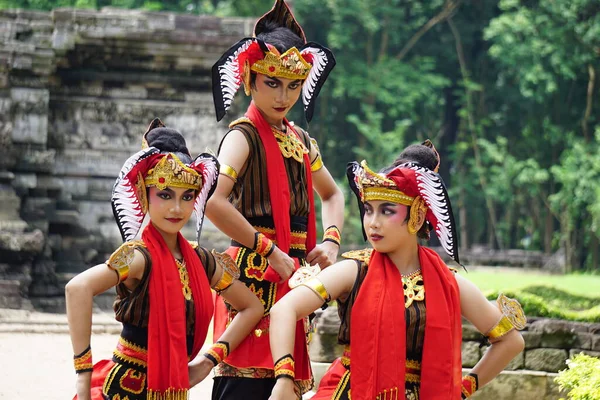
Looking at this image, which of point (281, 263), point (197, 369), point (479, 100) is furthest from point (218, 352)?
point (479, 100)

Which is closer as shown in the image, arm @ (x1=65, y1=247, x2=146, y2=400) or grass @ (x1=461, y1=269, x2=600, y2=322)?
arm @ (x1=65, y1=247, x2=146, y2=400)

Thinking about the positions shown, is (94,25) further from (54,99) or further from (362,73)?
(362,73)

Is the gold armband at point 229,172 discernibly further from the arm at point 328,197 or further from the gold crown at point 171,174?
the arm at point 328,197

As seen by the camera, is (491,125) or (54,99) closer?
(54,99)

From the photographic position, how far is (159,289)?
14.3 feet

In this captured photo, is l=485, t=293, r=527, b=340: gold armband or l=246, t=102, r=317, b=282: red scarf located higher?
l=246, t=102, r=317, b=282: red scarf

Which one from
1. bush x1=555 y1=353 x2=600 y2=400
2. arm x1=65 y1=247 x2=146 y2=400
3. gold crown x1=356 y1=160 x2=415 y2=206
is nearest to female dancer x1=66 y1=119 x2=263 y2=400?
arm x1=65 y1=247 x2=146 y2=400

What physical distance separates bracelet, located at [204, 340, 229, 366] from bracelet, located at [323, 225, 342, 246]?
808mm

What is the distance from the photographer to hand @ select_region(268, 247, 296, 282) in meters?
4.88

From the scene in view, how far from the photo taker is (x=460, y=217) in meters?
30.9

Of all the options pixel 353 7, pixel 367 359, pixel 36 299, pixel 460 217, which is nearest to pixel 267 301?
pixel 367 359

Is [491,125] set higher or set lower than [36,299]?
higher

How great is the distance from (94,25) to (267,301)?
790cm

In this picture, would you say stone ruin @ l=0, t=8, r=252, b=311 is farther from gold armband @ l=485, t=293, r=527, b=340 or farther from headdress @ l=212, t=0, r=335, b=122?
gold armband @ l=485, t=293, r=527, b=340
